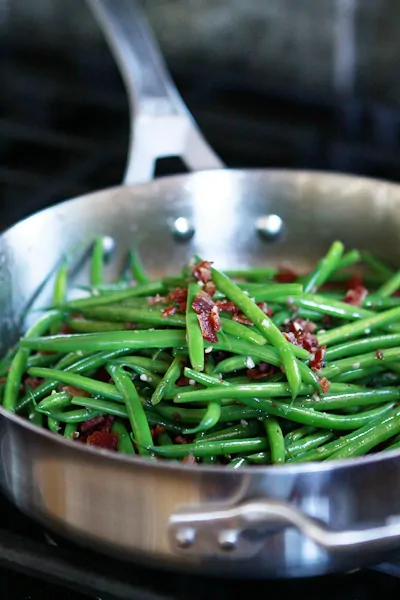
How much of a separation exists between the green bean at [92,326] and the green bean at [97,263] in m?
0.20

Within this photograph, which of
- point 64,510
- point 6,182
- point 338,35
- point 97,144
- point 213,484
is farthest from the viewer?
point 338,35

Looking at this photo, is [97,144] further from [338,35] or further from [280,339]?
[280,339]

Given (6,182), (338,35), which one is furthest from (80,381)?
(338,35)

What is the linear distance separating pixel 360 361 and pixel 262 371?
0.16m

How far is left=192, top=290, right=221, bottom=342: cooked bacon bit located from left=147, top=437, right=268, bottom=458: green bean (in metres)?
0.15

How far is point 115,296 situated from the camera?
1414 millimetres

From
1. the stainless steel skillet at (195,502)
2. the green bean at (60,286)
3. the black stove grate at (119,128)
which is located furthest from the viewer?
the black stove grate at (119,128)

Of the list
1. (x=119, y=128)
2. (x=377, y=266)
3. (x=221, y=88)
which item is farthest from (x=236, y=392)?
(x=221, y=88)

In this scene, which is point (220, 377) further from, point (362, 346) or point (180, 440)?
point (362, 346)

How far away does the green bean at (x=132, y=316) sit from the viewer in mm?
1241

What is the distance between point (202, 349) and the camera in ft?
3.73

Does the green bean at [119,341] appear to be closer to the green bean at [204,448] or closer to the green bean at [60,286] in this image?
the green bean at [204,448]

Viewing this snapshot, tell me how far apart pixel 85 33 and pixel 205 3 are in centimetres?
45

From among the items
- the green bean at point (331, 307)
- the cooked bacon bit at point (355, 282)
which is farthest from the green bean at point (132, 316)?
the cooked bacon bit at point (355, 282)
